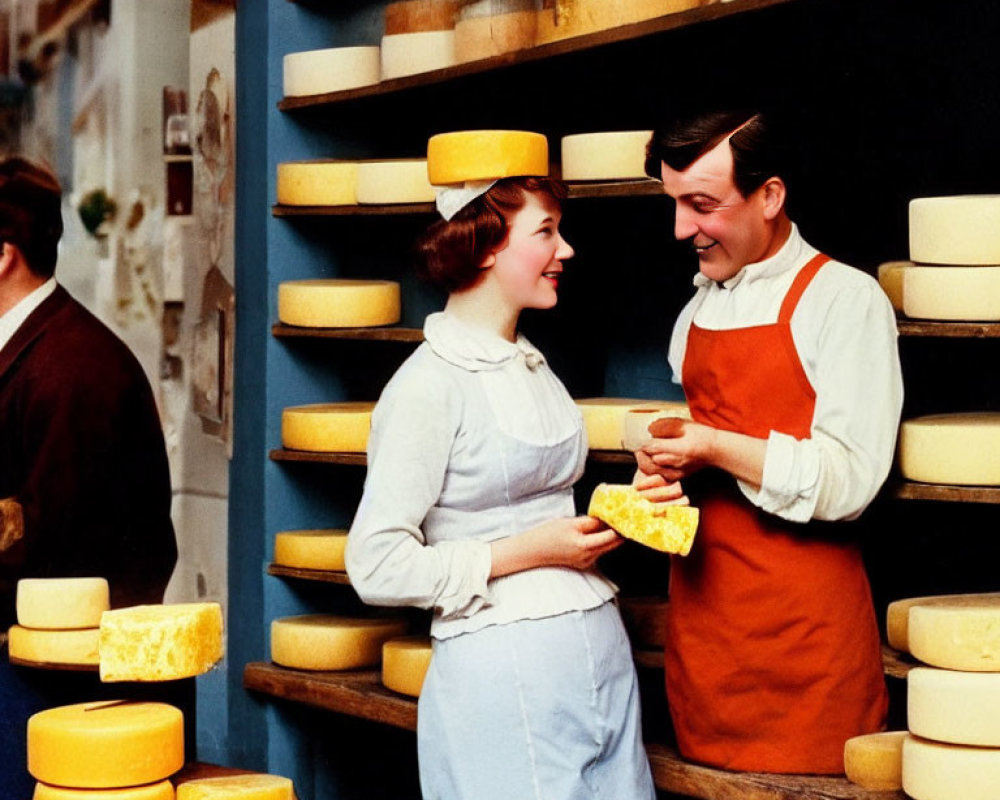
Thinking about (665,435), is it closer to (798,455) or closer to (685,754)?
(798,455)

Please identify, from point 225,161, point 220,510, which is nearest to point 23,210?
point 225,161

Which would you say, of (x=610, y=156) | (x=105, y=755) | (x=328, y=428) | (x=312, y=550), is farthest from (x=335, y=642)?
(x=610, y=156)

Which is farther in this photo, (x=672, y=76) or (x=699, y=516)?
(x=672, y=76)

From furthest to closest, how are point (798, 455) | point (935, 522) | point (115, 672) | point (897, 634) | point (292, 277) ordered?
point (292, 277) < point (935, 522) < point (897, 634) < point (115, 672) < point (798, 455)

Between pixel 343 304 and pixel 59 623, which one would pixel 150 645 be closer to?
pixel 59 623

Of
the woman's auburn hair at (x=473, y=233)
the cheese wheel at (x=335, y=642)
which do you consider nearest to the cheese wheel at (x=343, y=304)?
the cheese wheel at (x=335, y=642)

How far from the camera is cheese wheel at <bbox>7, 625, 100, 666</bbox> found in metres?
2.90

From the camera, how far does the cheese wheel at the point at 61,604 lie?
2957 mm

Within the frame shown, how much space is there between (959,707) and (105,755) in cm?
132

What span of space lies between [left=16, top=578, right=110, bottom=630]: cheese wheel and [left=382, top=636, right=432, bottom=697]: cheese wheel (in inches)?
27.9

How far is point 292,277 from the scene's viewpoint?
400cm

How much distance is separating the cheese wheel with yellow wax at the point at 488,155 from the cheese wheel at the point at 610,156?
34 cm

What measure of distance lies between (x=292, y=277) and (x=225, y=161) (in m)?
0.33

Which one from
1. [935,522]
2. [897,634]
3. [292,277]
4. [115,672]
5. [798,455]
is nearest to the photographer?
[798,455]
